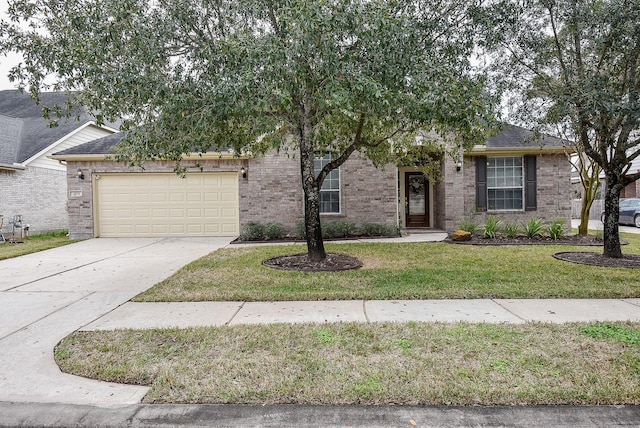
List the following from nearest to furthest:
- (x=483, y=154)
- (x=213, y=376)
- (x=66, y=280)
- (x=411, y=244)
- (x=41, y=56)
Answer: (x=213, y=376) → (x=41, y=56) → (x=66, y=280) → (x=411, y=244) → (x=483, y=154)

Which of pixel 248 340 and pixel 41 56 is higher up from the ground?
pixel 41 56

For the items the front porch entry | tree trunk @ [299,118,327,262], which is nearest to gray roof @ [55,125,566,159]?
the front porch entry

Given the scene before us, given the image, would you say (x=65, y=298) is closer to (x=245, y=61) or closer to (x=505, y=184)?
(x=245, y=61)

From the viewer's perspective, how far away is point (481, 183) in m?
13.1

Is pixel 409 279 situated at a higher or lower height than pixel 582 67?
lower

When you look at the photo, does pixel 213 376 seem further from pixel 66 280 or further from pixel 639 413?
pixel 66 280

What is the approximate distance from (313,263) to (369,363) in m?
4.46

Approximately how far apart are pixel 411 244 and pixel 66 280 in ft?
25.5

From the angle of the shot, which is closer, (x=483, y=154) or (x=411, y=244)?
(x=411, y=244)

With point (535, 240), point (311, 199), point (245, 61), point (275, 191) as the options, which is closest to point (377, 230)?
point (275, 191)

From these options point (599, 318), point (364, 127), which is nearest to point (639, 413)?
point (599, 318)

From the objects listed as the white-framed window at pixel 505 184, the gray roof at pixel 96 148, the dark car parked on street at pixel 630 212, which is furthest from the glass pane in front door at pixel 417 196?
the gray roof at pixel 96 148

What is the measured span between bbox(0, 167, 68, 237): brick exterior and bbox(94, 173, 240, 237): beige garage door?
3.61 meters

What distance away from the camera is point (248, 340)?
12.4ft
